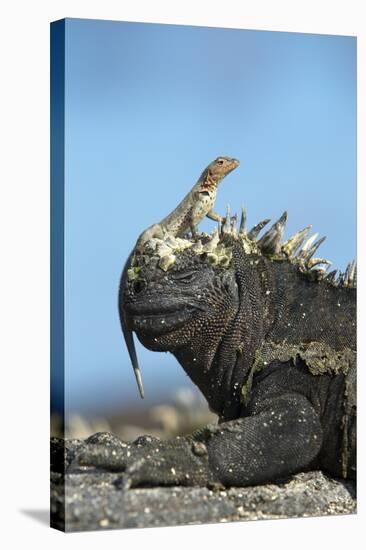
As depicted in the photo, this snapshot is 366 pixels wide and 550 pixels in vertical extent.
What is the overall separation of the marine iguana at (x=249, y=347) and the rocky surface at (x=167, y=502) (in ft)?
0.41

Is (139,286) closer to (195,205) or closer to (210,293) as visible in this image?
(210,293)

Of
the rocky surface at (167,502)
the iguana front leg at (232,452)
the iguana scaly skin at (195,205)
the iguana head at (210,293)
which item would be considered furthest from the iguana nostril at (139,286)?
the rocky surface at (167,502)

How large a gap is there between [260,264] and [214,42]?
6.89ft

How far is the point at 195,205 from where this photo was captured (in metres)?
12.8

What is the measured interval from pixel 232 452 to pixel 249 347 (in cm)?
112

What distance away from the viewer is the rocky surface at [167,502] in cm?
1182

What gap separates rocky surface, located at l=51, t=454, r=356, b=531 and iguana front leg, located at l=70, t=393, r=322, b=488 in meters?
0.10

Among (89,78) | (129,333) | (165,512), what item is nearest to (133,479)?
(165,512)

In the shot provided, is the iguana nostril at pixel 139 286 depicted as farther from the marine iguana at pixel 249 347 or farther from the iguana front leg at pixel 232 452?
the iguana front leg at pixel 232 452

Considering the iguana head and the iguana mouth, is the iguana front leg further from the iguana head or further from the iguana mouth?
the iguana mouth

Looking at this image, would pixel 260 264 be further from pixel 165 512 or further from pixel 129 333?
pixel 165 512

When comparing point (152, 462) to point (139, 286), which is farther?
point (139, 286)

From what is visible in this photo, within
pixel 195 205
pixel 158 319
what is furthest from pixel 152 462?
pixel 195 205

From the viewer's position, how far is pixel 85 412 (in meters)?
12.5
